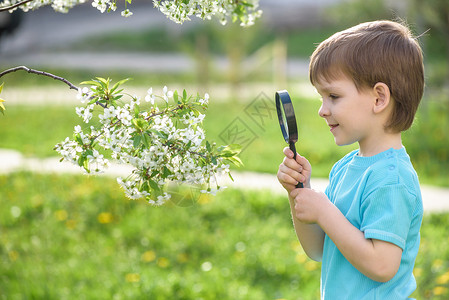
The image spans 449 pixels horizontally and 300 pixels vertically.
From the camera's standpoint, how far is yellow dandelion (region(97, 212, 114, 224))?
4352 millimetres

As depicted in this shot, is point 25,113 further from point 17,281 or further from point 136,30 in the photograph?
point 136,30

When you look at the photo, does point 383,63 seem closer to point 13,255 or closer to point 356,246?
point 356,246

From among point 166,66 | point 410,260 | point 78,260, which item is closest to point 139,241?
point 78,260

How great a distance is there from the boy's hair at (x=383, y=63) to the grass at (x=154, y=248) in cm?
152

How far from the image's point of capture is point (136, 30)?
17781 mm

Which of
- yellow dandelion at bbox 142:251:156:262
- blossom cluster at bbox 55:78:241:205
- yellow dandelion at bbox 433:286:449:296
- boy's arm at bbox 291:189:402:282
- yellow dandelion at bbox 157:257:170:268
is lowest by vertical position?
yellow dandelion at bbox 433:286:449:296

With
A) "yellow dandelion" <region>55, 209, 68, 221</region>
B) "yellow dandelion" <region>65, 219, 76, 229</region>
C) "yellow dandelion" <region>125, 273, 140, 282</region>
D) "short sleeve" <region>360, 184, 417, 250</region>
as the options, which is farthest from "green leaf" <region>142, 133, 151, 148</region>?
"yellow dandelion" <region>55, 209, 68, 221</region>

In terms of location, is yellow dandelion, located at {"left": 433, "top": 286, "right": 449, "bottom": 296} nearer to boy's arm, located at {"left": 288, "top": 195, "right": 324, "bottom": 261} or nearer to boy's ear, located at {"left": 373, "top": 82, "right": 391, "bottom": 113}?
boy's arm, located at {"left": 288, "top": 195, "right": 324, "bottom": 261}

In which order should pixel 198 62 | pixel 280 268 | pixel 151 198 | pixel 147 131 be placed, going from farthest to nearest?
pixel 198 62
pixel 280 268
pixel 151 198
pixel 147 131

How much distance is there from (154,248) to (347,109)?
2588 millimetres

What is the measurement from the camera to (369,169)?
5.22ft

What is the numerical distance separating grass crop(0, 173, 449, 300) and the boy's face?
145 cm

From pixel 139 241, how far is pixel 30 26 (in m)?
15.7

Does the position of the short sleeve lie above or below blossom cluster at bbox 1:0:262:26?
below
